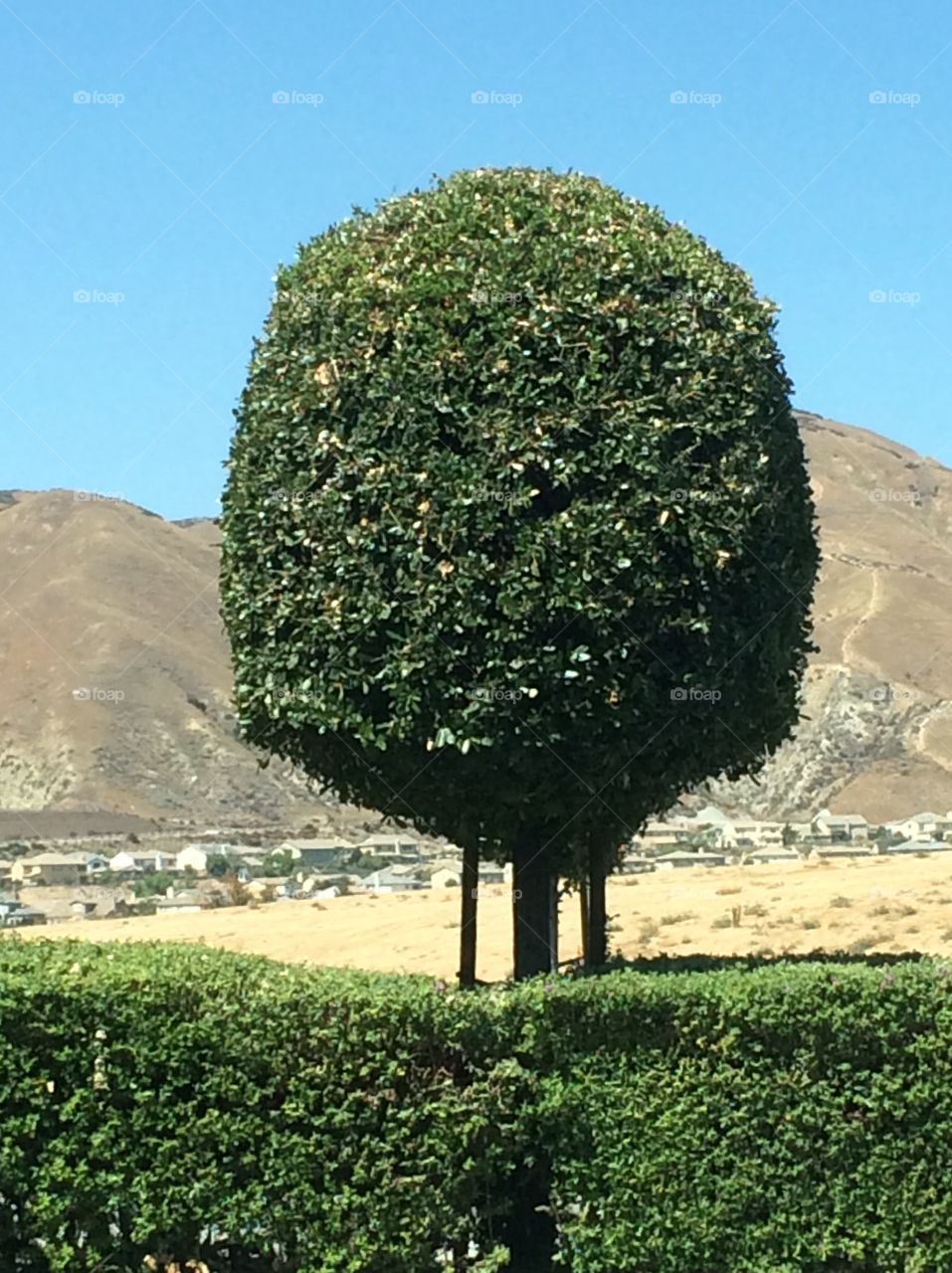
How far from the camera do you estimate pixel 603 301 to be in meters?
10.0

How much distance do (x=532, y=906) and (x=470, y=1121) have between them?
8.43 ft

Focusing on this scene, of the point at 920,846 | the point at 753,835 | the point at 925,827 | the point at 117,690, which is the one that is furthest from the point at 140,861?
the point at 925,827

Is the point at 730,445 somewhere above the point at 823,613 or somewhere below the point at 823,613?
below

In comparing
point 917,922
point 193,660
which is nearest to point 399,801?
point 917,922

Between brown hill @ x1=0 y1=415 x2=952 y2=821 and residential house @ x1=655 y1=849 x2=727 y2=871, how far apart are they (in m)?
21.6

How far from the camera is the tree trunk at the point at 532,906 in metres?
10.6

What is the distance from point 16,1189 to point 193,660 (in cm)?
9212

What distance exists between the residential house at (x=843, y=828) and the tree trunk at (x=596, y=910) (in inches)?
2215

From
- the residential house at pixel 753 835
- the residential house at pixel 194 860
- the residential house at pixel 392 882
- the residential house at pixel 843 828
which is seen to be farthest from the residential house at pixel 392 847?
the residential house at pixel 843 828

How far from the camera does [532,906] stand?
10703 millimetres

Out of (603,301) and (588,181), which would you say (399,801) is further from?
(588,181)

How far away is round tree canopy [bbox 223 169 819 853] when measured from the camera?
9.52 m

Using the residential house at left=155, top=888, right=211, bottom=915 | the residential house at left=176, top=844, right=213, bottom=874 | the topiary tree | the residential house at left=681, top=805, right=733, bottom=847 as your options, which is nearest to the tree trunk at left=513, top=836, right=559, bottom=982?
the topiary tree

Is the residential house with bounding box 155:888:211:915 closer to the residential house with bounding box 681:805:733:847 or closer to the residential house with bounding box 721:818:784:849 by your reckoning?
the residential house with bounding box 721:818:784:849
